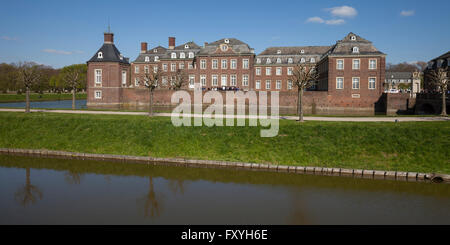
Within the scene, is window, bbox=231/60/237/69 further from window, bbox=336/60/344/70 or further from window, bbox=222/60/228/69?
window, bbox=336/60/344/70

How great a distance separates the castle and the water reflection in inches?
812

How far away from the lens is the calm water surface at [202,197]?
28.3ft

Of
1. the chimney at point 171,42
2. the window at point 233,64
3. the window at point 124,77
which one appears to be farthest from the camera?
the chimney at point 171,42

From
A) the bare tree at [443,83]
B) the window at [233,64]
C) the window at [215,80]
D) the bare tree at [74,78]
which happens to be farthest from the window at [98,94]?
the bare tree at [443,83]

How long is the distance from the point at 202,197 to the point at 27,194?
5567 millimetres

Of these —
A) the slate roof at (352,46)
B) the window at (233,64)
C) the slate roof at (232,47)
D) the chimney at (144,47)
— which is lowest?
the window at (233,64)

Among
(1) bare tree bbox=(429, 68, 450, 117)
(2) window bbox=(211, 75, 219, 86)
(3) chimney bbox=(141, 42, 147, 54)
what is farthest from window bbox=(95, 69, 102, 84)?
(1) bare tree bbox=(429, 68, 450, 117)

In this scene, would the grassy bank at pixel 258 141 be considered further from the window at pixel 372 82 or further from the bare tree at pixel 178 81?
the bare tree at pixel 178 81

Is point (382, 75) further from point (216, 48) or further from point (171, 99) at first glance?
point (171, 99)

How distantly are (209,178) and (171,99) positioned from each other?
106ft

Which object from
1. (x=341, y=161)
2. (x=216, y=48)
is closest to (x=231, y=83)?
(x=216, y=48)

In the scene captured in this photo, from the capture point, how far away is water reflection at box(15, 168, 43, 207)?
386 inches

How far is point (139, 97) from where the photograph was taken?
1750 inches

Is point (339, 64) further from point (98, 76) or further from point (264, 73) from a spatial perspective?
point (98, 76)
